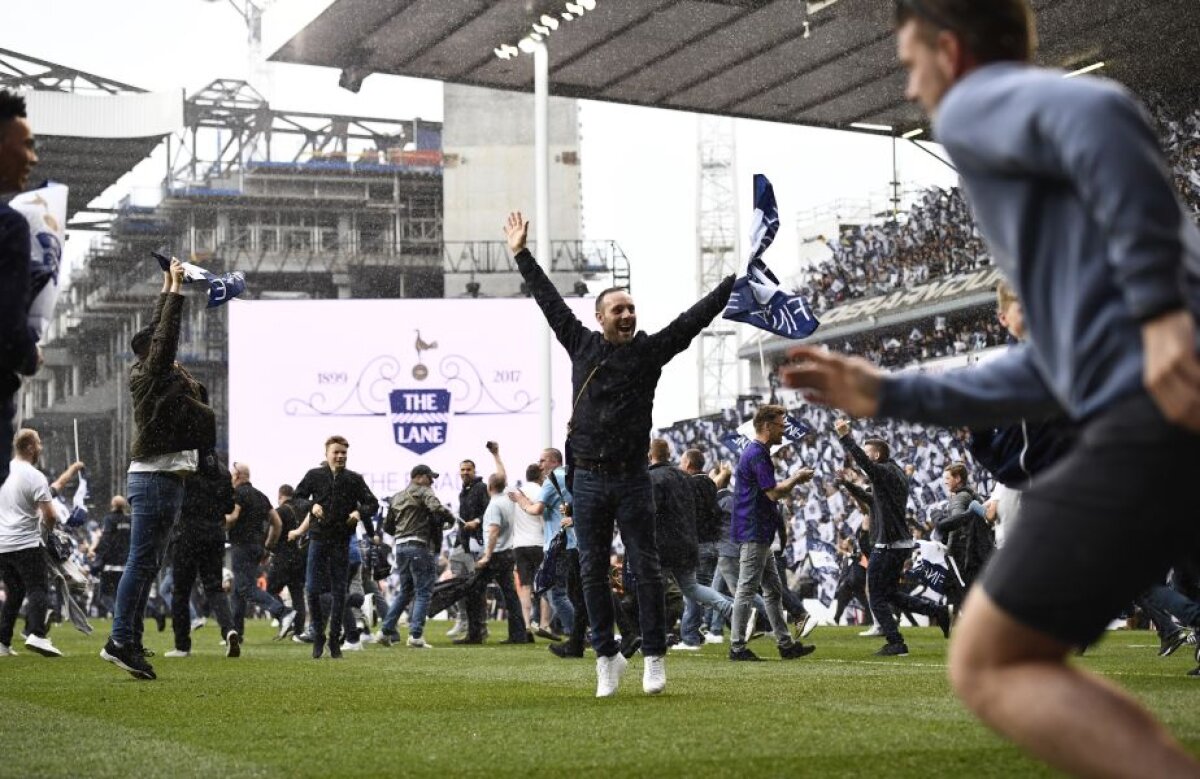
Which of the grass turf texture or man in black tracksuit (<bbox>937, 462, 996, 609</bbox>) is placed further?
man in black tracksuit (<bbox>937, 462, 996, 609</bbox>)

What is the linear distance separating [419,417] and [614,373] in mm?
28881

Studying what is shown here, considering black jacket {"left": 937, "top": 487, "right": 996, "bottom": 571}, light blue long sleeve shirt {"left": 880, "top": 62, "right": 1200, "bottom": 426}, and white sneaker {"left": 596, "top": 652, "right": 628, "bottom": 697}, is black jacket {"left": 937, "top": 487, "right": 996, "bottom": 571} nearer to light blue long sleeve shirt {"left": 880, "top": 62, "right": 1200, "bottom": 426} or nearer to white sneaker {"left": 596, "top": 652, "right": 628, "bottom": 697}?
white sneaker {"left": 596, "top": 652, "right": 628, "bottom": 697}

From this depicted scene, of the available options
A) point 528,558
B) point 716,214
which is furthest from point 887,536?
point 716,214

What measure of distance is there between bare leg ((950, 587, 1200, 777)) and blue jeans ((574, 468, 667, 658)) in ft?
18.4

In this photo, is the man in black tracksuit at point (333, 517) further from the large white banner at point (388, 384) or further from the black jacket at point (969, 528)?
the large white banner at point (388, 384)

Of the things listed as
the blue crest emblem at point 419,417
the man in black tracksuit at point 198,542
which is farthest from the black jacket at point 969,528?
the blue crest emblem at point 419,417

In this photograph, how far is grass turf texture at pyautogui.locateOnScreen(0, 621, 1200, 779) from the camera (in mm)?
5746

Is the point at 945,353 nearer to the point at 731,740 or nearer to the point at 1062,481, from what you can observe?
the point at 731,740

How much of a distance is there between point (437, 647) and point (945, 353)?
22.9 meters

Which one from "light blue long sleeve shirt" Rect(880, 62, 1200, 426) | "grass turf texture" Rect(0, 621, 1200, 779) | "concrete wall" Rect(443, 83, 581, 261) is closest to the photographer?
"light blue long sleeve shirt" Rect(880, 62, 1200, 426)

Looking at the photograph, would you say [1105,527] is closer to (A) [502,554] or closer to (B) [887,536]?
(B) [887,536]

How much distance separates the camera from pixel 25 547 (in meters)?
14.5

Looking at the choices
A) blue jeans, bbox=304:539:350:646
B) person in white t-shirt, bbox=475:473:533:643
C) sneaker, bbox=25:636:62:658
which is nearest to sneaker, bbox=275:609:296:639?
person in white t-shirt, bbox=475:473:533:643

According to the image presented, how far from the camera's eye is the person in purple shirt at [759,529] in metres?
13.2
